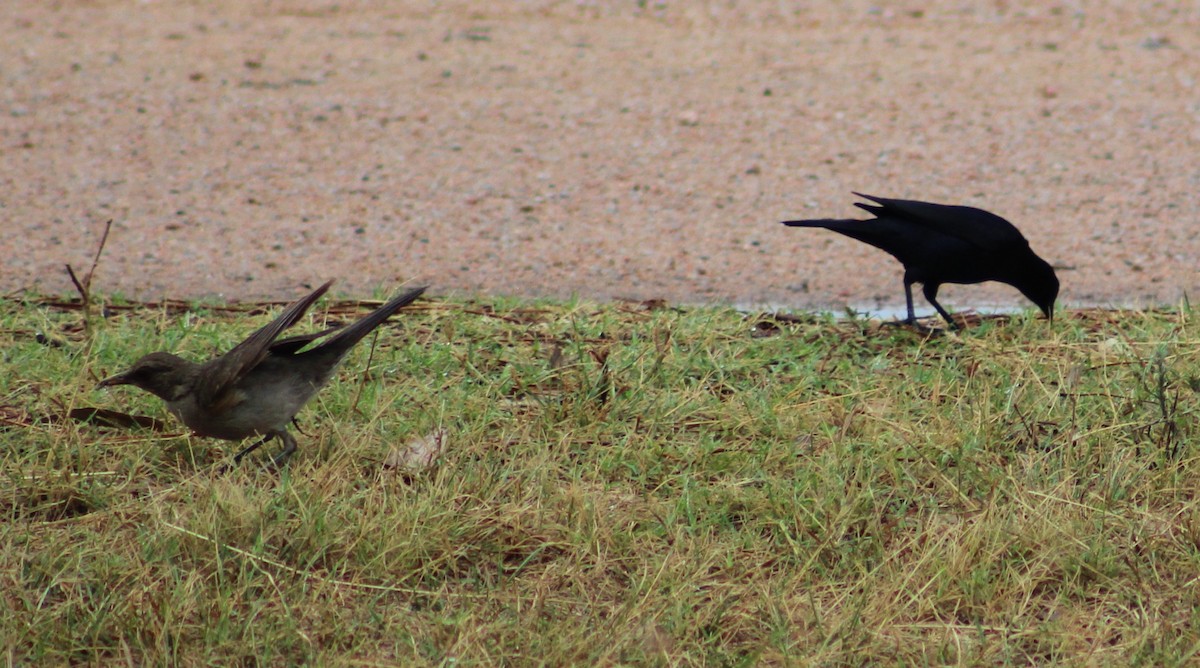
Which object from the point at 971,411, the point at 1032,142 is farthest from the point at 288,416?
the point at 1032,142

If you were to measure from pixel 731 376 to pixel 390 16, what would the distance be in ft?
21.7

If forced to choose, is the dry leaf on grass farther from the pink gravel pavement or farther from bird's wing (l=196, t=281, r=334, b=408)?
the pink gravel pavement

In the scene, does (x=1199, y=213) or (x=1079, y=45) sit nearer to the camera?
(x=1199, y=213)

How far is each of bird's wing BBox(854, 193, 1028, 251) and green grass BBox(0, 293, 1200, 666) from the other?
16.1 inches

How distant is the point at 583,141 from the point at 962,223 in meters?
3.45

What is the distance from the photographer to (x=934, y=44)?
9844mm

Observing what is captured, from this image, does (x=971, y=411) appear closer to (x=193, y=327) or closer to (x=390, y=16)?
(x=193, y=327)

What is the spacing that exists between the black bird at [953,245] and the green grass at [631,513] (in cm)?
35

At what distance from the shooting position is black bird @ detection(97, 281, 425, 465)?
3.69 meters

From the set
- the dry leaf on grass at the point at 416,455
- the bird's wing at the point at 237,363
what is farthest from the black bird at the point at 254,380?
the dry leaf on grass at the point at 416,455

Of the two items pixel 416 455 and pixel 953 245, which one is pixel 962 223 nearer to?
pixel 953 245

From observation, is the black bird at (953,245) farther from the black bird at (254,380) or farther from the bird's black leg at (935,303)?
the black bird at (254,380)

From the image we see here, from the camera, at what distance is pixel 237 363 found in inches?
144

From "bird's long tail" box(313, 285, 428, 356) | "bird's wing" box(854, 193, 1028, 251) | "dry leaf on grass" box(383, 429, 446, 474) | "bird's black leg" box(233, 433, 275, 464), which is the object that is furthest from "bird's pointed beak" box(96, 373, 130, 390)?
"bird's wing" box(854, 193, 1028, 251)
